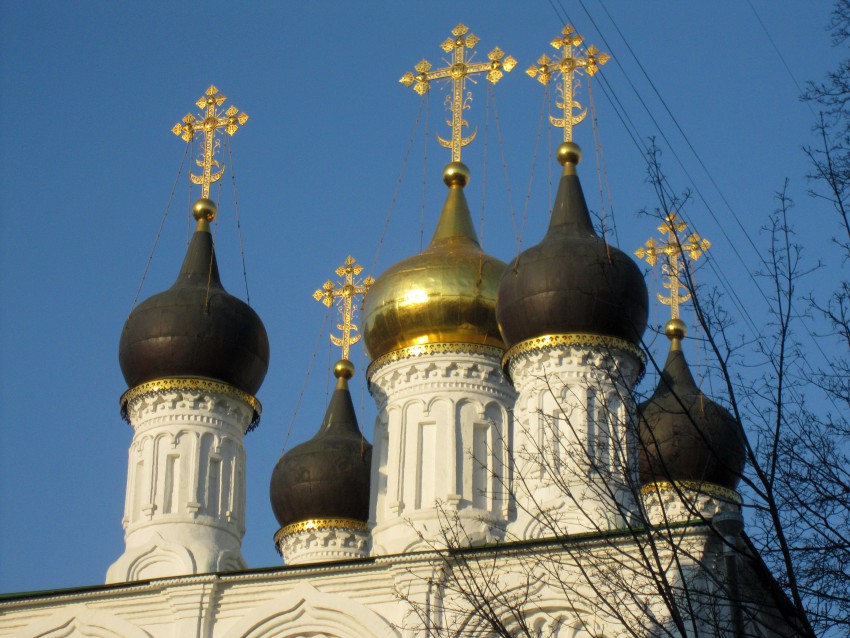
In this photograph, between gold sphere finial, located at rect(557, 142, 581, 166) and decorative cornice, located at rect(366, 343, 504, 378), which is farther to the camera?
gold sphere finial, located at rect(557, 142, 581, 166)

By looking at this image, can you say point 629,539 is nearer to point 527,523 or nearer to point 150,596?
point 527,523

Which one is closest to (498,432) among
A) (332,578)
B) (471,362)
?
(471,362)

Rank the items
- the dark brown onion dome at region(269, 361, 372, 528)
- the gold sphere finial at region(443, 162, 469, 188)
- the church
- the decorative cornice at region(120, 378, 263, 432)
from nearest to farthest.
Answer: the church < the decorative cornice at region(120, 378, 263, 432) < the gold sphere finial at region(443, 162, 469, 188) < the dark brown onion dome at region(269, 361, 372, 528)

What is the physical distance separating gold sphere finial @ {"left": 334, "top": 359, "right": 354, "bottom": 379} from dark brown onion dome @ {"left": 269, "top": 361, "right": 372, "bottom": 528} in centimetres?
95

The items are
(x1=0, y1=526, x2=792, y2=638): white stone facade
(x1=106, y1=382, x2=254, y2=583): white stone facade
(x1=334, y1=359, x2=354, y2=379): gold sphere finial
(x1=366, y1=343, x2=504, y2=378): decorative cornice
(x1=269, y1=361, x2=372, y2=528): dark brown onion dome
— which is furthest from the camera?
(x1=334, y1=359, x2=354, y2=379): gold sphere finial

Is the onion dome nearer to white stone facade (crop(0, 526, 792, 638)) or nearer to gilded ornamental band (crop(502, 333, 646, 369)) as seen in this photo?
gilded ornamental band (crop(502, 333, 646, 369))

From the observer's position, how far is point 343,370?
1964cm

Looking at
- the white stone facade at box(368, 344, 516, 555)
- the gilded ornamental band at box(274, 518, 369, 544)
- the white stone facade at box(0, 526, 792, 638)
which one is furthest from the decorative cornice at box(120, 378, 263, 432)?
the white stone facade at box(0, 526, 792, 638)

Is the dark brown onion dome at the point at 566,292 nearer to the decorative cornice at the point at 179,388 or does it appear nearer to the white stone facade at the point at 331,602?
the white stone facade at the point at 331,602

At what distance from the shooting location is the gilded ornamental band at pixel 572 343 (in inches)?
598

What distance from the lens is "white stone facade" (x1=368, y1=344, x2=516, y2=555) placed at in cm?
1527

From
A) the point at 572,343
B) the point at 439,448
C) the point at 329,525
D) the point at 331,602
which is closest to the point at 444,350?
the point at 439,448

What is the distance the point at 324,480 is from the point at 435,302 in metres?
3.05

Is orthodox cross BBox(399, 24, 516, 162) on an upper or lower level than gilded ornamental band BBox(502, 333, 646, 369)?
upper
